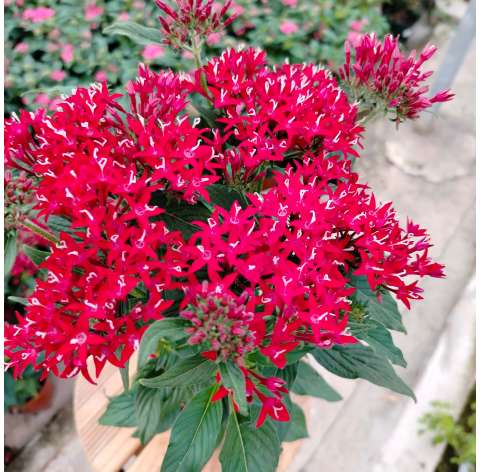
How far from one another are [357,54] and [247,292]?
0.37 m

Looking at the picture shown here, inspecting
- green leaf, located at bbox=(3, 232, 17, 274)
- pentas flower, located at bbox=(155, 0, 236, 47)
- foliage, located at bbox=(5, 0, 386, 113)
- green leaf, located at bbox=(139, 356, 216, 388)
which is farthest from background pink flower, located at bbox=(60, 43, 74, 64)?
green leaf, located at bbox=(139, 356, 216, 388)

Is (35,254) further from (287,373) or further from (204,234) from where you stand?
(287,373)

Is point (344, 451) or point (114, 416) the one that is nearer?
point (114, 416)

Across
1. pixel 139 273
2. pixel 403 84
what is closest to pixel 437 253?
pixel 403 84

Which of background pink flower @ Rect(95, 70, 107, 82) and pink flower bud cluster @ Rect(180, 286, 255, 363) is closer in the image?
pink flower bud cluster @ Rect(180, 286, 255, 363)

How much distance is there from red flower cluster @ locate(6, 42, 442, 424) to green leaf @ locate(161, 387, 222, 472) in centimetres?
11

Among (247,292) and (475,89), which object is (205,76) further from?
(475,89)

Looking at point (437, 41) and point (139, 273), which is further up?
point (437, 41)

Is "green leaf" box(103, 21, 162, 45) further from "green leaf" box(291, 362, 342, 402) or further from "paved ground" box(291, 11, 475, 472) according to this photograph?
"paved ground" box(291, 11, 475, 472)

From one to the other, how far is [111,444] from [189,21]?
672mm

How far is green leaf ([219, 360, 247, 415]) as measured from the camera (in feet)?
1.41

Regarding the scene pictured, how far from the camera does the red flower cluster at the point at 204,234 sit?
0.45 meters

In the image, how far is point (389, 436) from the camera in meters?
1.33

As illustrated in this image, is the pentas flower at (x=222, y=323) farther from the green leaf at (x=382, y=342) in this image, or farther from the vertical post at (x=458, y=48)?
the vertical post at (x=458, y=48)
